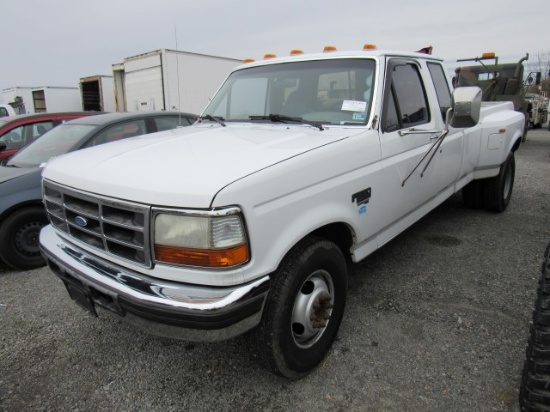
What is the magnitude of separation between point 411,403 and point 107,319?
231cm

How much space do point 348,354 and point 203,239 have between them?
144 cm

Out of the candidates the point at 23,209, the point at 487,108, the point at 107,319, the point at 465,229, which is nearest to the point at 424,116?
the point at 465,229

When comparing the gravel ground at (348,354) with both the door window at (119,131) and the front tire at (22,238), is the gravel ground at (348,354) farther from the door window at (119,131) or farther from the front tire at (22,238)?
the door window at (119,131)

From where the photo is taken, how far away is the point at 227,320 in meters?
1.91

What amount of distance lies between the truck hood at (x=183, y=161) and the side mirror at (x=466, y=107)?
2.89ft

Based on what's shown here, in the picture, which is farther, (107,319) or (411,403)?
(107,319)

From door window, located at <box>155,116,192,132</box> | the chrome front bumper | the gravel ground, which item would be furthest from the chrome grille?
door window, located at <box>155,116,192,132</box>

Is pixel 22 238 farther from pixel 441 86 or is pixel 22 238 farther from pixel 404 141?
pixel 441 86

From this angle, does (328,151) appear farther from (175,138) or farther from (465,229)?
(465,229)

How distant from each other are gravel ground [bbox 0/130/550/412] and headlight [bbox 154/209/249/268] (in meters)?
0.71

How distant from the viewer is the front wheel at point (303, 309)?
219cm

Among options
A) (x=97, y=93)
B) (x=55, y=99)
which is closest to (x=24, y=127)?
(x=97, y=93)

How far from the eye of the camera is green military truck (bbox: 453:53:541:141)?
38.7 ft

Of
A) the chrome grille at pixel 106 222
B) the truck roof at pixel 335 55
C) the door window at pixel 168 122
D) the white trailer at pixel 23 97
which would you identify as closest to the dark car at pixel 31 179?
the door window at pixel 168 122
